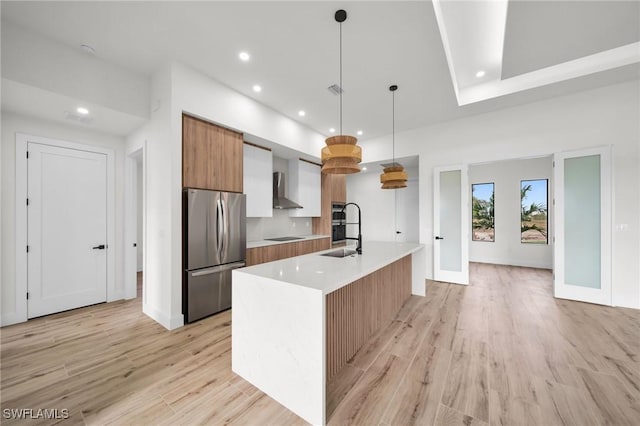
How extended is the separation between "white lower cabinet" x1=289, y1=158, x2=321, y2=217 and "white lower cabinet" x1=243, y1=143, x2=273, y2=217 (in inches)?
32.2

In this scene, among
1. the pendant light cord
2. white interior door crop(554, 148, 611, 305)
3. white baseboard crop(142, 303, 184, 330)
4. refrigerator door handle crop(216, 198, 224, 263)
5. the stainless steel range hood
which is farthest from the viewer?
the stainless steel range hood

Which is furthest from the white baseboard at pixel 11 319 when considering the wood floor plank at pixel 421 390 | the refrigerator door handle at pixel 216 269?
the wood floor plank at pixel 421 390

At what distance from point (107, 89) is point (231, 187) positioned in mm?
1771

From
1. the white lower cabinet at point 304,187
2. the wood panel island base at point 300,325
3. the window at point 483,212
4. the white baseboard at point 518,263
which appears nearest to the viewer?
the wood panel island base at point 300,325

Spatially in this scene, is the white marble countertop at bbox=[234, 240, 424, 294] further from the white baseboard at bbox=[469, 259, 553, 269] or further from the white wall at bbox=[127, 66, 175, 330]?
the white baseboard at bbox=[469, 259, 553, 269]

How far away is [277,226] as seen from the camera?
5191mm

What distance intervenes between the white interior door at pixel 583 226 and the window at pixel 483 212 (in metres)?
2.91

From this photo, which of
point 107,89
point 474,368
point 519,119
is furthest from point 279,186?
point 519,119

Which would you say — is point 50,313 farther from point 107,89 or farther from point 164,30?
point 164,30

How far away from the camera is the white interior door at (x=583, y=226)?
3.36 m

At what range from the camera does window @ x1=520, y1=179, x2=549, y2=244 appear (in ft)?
19.3

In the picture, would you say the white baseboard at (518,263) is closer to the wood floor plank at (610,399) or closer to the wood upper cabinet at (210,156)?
the wood floor plank at (610,399)

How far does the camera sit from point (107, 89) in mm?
2785

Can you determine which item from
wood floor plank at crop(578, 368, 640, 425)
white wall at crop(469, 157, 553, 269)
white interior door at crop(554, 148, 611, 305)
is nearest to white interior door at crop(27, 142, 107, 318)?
wood floor plank at crop(578, 368, 640, 425)
